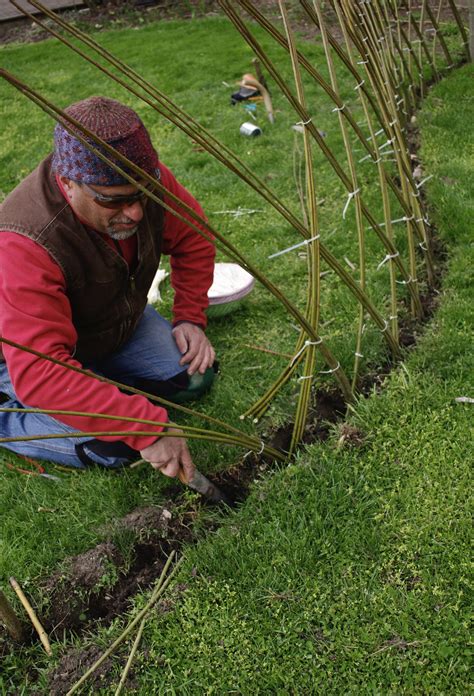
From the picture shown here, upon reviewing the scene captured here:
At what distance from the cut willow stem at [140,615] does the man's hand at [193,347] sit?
0.77 m

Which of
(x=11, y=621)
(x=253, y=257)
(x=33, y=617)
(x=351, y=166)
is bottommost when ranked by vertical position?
(x=33, y=617)

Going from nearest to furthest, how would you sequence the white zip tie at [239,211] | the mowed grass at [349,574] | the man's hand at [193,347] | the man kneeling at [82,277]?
the mowed grass at [349,574] < the man kneeling at [82,277] < the man's hand at [193,347] < the white zip tie at [239,211]

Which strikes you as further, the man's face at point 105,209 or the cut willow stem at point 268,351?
the cut willow stem at point 268,351

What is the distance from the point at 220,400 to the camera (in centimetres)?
260

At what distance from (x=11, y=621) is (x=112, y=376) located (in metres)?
1.13

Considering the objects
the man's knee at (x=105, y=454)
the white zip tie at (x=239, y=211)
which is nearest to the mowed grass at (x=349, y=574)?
the man's knee at (x=105, y=454)

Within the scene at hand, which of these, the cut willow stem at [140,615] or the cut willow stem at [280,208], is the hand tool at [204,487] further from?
the cut willow stem at [280,208]

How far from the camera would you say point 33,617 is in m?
1.91

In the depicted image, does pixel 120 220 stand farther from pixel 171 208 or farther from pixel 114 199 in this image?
pixel 171 208

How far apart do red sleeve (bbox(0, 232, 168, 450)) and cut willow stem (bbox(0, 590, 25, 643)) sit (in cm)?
53

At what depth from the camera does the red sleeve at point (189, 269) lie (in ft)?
8.41

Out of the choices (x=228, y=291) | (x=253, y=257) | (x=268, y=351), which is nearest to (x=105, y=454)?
(x=268, y=351)

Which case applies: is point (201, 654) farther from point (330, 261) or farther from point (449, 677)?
point (330, 261)

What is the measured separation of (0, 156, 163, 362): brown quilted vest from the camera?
75.9 inches
